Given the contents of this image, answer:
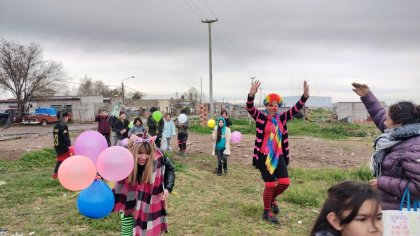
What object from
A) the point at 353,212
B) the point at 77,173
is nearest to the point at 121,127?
the point at 77,173

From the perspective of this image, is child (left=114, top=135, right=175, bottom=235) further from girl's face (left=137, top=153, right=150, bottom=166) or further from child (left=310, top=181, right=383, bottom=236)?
child (left=310, top=181, right=383, bottom=236)

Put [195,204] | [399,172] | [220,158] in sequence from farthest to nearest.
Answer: [220,158] → [195,204] → [399,172]

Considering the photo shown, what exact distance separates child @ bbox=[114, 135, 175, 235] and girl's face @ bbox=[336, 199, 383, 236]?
2.23 metres

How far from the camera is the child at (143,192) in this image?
377cm

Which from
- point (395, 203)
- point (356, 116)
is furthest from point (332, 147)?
point (356, 116)

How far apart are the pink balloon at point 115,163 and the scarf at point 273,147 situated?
2.62 meters

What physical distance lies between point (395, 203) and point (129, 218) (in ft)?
8.05

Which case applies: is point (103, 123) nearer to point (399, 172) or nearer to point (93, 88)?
point (399, 172)

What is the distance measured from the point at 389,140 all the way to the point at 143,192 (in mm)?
2280

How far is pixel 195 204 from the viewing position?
7062 millimetres

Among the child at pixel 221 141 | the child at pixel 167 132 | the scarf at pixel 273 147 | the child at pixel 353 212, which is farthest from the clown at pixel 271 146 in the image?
the child at pixel 167 132

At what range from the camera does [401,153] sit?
123 inches

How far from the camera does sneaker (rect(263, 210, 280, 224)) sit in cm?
597

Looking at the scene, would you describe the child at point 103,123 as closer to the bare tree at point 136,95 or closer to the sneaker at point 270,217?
the sneaker at point 270,217
